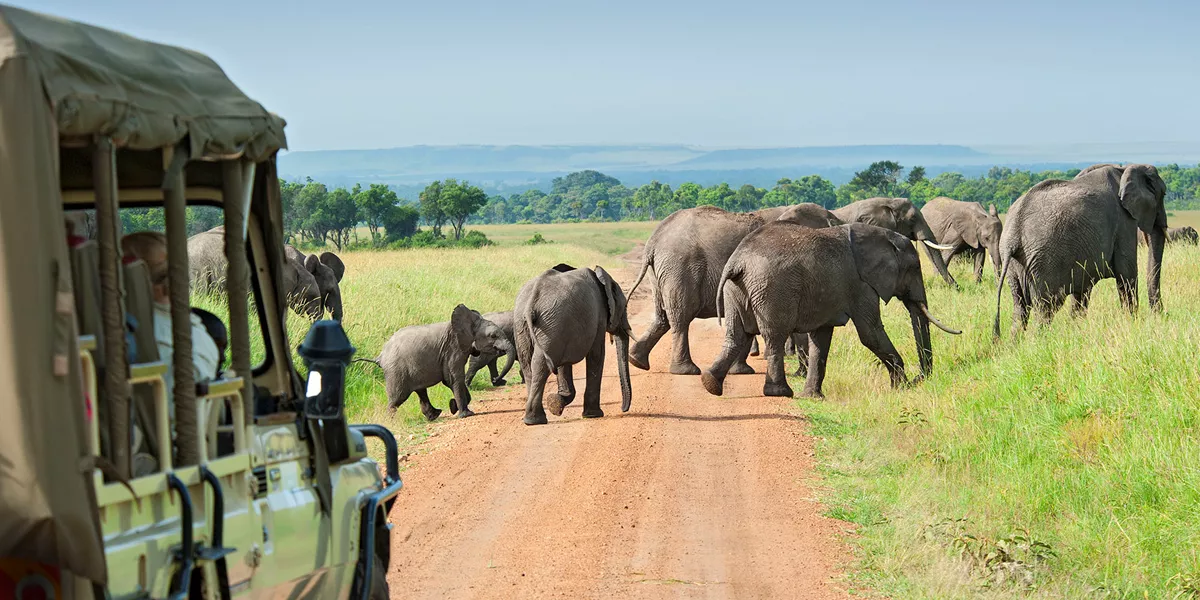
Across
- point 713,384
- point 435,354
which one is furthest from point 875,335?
point 435,354

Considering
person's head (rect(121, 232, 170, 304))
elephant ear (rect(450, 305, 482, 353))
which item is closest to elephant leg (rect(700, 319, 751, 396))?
elephant ear (rect(450, 305, 482, 353))

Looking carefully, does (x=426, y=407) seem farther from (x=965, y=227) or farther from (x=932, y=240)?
(x=965, y=227)

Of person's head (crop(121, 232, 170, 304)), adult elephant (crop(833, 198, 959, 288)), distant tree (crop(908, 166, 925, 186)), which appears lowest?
distant tree (crop(908, 166, 925, 186))

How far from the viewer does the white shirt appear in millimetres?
3850

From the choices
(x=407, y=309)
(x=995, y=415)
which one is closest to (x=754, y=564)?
(x=995, y=415)

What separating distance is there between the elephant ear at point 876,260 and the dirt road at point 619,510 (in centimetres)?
208

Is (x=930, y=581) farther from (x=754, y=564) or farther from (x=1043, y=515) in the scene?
(x=1043, y=515)

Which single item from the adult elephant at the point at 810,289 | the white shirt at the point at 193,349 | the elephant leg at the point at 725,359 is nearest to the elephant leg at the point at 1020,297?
the adult elephant at the point at 810,289

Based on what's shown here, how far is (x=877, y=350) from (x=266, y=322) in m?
10.0

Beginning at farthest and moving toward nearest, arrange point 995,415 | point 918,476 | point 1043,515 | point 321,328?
point 995,415 < point 918,476 < point 1043,515 < point 321,328

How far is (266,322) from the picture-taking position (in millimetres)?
4859

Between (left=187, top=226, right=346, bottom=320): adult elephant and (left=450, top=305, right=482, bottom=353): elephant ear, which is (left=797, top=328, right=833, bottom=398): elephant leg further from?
(left=187, top=226, right=346, bottom=320): adult elephant

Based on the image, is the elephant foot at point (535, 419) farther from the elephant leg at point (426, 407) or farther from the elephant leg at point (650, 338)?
the elephant leg at point (650, 338)

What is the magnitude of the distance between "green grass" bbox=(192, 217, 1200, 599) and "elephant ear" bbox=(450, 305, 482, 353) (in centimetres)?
95
